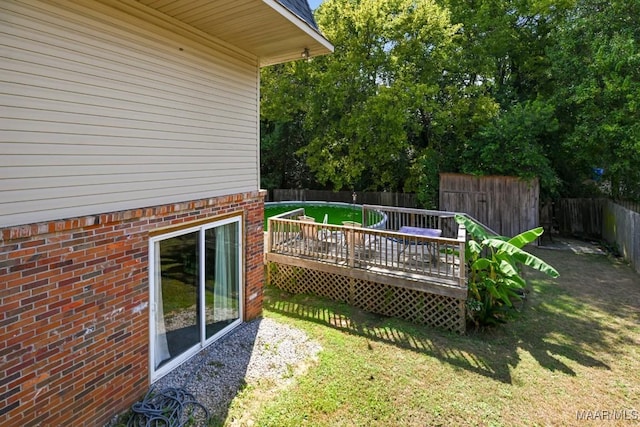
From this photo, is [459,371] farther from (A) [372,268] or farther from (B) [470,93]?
(B) [470,93]

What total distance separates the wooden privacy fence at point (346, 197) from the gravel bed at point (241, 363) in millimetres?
13375

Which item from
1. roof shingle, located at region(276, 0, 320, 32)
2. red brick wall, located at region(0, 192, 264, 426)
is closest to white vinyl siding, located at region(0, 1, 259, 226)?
red brick wall, located at region(0, 192, 264, 426)

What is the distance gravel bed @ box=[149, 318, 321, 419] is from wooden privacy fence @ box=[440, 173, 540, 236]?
422 inches

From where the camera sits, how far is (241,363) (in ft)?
17.1

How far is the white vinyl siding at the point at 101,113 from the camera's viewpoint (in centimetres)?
306

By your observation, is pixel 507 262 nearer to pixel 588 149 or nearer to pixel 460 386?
pixel 460 386

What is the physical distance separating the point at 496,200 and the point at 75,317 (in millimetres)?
14379

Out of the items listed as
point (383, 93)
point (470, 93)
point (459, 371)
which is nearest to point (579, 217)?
point (470, 93)

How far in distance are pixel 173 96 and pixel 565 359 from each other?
24.0ft

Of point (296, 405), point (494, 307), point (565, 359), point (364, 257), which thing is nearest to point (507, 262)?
point (494, 307)

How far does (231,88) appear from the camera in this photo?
223 inches

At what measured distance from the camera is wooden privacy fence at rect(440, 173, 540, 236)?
1365 centimetres

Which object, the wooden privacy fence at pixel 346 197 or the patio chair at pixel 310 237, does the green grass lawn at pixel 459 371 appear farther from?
the wooden privacy fence at pixel 346 197

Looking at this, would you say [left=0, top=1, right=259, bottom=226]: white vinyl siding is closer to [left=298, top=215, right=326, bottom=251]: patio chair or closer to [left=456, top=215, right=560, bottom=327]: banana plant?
[left=298, top=215, right=326, bottom=251]: patio chair
